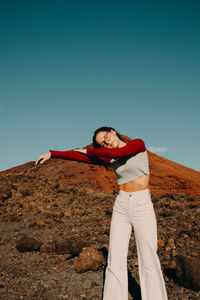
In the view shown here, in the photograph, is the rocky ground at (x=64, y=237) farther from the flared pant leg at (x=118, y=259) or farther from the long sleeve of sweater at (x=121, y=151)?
the long sleeve of sweater at (x=121, y=151)

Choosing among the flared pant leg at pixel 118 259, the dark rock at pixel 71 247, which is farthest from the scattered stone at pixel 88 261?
the flared pant leg at pixel 118 259

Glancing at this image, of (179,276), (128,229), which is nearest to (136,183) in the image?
(128,229)

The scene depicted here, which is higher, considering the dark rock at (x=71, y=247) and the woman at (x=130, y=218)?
the woman at (x=130, y=218)

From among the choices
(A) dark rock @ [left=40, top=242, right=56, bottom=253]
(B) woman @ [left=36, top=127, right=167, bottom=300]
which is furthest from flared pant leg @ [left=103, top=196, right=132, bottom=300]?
(A) dark rock @ [left=40, top=242, right=56, bottom=253]

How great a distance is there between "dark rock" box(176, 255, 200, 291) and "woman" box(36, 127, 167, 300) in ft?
3.96

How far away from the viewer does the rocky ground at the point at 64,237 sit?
11.2ft

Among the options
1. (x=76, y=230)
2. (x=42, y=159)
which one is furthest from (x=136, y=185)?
(x=76, y=230)

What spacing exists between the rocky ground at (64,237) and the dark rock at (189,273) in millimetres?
88

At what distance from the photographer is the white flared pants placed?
220 centimetres

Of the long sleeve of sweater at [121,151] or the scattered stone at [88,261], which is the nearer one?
the long sleeve of sweater at [121,151]

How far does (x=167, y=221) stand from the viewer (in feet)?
22.8

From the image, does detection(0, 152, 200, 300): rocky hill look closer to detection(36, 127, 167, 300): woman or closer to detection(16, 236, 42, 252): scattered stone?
detection(16, 236, 42, 252): scattered stone

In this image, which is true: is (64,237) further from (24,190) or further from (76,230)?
(24,190)

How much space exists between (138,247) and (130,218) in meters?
0.29
